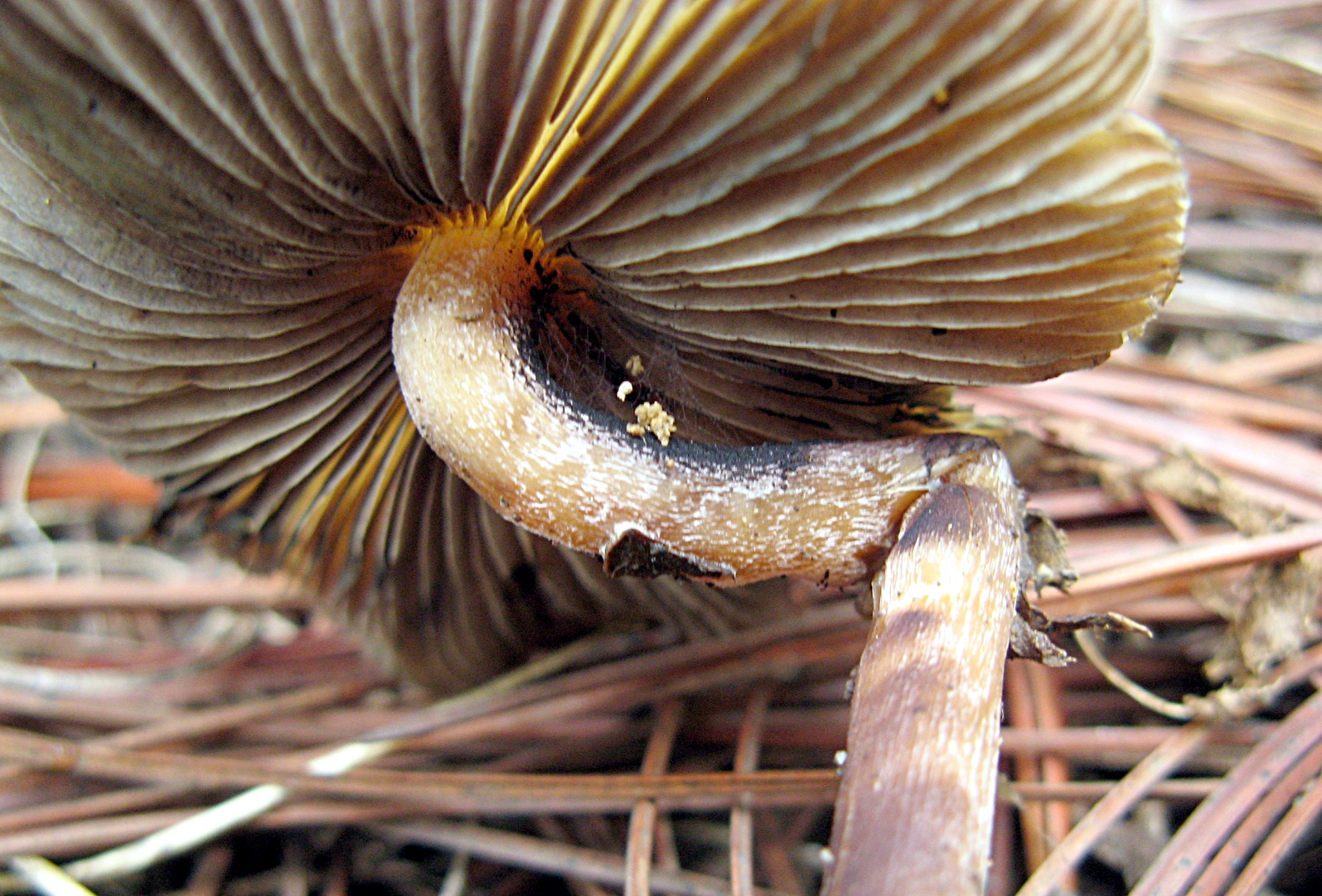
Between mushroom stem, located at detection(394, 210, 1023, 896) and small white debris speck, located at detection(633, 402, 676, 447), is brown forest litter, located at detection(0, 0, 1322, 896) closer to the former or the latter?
mushroom stem, located at detection(394, 210, 1023, 896)

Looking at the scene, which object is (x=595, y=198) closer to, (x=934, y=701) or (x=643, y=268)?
(x=643, y=268)

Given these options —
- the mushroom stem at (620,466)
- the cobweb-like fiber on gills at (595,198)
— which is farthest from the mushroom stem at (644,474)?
the cobweb-like fiber on gills at (595,198)

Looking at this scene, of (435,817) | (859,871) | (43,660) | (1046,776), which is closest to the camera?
(859,871)

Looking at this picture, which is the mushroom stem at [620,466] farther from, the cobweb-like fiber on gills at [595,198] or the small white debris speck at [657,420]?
the cobweb-like fiber on gills at [595,198]

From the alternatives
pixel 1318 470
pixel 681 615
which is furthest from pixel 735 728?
pixel 1318 470

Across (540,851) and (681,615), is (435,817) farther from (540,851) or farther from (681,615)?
(681,615)

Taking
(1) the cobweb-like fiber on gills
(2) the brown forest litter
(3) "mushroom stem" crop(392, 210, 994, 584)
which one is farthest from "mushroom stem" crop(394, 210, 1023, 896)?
(2) the brown forest litter

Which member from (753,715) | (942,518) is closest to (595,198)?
(942,518)
